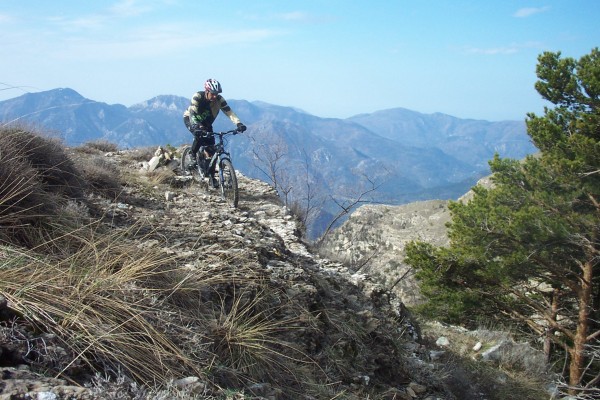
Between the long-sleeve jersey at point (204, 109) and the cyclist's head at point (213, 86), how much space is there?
163 mm

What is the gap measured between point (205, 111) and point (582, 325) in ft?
37.2

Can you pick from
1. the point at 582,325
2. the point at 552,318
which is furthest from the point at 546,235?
the point at 552,318

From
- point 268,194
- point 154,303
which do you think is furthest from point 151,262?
point 268,194

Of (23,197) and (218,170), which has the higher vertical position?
(23,197)

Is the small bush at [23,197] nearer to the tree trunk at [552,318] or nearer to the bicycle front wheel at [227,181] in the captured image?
the bicycle front wheel at [227,181]

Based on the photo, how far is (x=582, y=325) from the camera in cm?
1266

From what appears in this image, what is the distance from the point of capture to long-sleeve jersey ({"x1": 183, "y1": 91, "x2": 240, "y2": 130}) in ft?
28.8

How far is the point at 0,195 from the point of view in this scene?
12.5ft

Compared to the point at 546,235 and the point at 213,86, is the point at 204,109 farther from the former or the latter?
the point at 546,235

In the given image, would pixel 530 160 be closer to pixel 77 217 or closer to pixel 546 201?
pixel 546 201

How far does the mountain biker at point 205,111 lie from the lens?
8.70m

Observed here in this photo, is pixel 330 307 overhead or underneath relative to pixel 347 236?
overhead

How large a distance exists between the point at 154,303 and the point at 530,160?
43.7ft

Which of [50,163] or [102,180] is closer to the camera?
[50,163]
